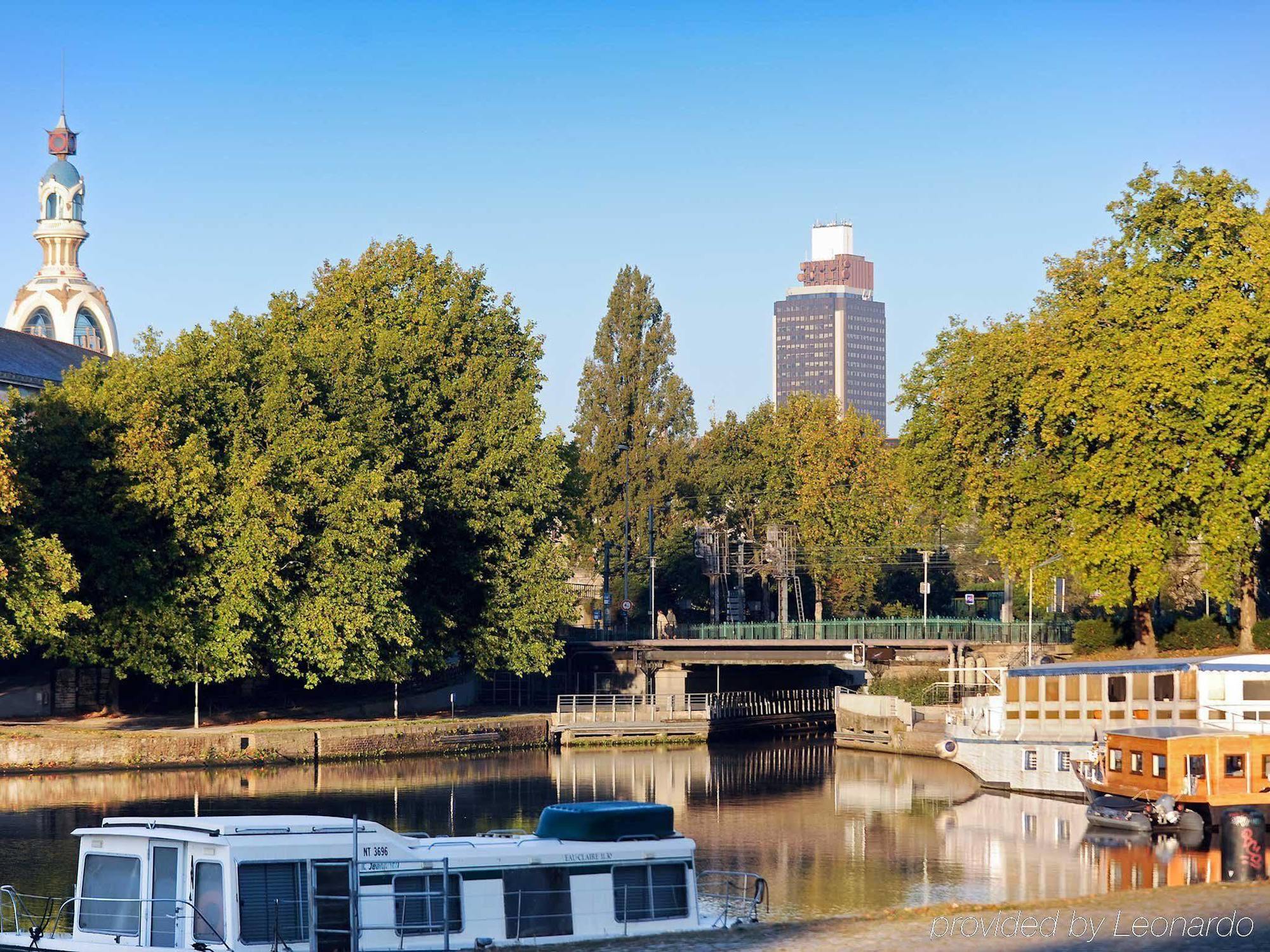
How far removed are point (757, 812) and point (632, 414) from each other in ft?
199

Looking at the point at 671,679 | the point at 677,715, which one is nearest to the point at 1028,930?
the point at 677,715

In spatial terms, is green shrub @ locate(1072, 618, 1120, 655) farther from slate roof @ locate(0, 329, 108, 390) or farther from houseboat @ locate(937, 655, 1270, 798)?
slate roof @ locate(0, 329, 108, 390)

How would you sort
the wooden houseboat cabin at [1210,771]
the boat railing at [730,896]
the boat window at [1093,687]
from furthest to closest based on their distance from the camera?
the boat window at [1093,687] → the wooden houseboat cabin at [1210,771] → the boat railing at [730,896]

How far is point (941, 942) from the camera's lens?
26656mm

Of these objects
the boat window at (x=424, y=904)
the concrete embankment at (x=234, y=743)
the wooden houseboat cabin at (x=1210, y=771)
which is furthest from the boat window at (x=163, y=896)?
the concrete embankment at (x=234, y=743)

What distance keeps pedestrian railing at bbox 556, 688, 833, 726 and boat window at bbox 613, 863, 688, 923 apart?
51.6m

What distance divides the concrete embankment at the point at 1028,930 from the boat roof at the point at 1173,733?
1936 cm

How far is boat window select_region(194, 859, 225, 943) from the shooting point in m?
28.1

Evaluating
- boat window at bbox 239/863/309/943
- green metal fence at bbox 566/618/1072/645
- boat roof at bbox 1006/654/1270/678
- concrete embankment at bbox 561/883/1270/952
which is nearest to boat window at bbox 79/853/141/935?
boat window at bbox 239/863/309/943

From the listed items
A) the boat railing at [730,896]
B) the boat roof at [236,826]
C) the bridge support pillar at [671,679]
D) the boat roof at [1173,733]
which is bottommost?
the boat railing at [730,896]

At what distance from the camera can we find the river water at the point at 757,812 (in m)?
41.7

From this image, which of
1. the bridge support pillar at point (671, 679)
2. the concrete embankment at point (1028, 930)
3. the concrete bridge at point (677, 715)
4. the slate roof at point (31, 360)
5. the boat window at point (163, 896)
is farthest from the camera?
the slate roof at point (31, 360)

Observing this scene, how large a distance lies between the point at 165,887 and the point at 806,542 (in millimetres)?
93967

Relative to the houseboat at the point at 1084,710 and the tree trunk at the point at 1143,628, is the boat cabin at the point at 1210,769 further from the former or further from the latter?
the tree trunk at the point at 1143,628
